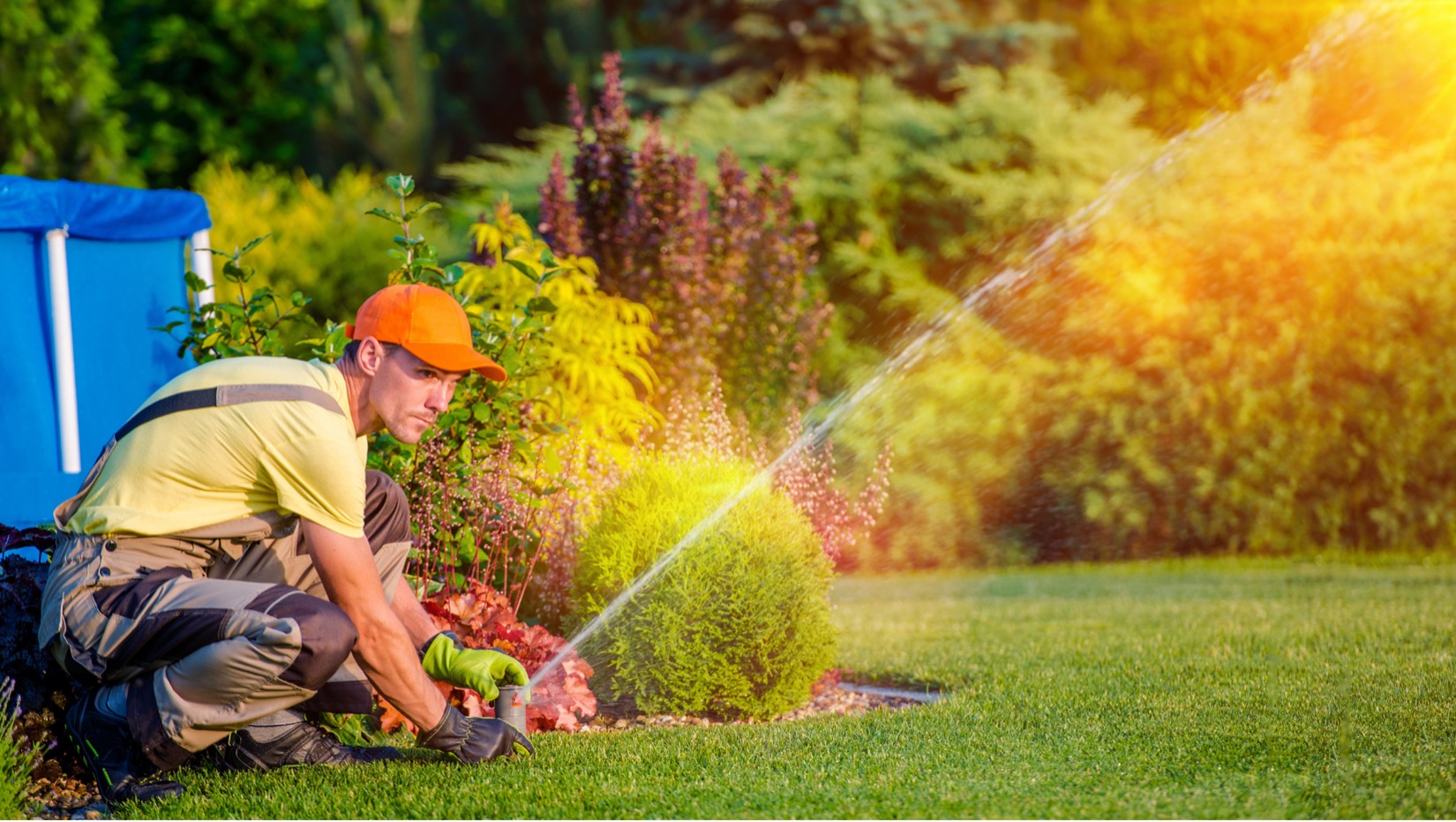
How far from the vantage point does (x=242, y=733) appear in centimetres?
397

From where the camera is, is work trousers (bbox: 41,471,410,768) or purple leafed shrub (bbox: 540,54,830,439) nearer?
work trousers (bbox: 41,471,410,768)

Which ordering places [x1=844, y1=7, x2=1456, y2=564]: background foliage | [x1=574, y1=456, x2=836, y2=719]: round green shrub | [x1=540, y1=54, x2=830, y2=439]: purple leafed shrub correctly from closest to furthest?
[x1=574, y1=456, x2=836, y2=719]: round green shrub
[x1=540, y1=54, x2=830, y2=439]: purple leafed shrub
[x1=844, y1=7, x2=1456, y2=564]: background foliage

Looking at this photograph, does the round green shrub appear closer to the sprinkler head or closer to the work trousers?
the sprinkler head

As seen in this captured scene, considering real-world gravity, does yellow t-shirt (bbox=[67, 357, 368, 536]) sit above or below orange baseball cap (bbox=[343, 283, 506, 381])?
below

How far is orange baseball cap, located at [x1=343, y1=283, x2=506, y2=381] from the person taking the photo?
3.73m

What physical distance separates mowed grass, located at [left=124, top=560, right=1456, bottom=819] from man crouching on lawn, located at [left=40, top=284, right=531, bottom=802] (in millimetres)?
233

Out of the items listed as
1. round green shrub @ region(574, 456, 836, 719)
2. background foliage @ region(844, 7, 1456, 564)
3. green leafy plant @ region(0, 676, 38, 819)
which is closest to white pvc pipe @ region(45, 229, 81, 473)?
green leafy plant @ region(0, 676, 38, 819)

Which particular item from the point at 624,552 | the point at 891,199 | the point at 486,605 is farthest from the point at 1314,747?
the point at 891,199

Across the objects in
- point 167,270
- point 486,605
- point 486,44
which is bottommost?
point 486,605

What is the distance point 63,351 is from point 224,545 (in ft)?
8.68

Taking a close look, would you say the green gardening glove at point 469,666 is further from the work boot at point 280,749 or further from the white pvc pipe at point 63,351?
the white pvc pipe at point 63,351

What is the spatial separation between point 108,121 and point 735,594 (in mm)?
13193

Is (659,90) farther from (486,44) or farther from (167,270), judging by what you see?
(167,270)

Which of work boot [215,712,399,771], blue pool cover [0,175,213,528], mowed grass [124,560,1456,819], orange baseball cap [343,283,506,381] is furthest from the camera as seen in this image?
blue pool cover [0,175,213,528]
